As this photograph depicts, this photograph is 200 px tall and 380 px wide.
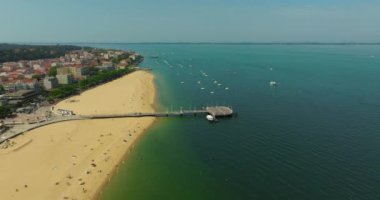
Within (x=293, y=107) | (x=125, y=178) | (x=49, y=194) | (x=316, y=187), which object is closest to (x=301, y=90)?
(x=293, y=107)

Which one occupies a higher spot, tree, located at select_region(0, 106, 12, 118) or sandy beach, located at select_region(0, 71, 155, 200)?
tree, located at select_region(0, 106, 12, 118)

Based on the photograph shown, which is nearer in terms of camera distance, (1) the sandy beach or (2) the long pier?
(1) the sandy beach

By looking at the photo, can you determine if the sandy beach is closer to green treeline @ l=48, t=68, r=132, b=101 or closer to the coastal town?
the coastal town

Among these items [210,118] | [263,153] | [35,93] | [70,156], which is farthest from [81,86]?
[263,153]

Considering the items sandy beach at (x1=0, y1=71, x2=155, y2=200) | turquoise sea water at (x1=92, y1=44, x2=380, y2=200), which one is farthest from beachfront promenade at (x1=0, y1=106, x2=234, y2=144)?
turquoise sea water at (x1=92, y1=44, x2=380, y2=200)

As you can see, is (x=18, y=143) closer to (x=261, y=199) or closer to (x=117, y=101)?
(x=117, y=101)

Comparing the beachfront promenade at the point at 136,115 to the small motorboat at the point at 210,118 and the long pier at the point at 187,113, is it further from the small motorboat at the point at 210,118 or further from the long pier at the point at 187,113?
the small motorboat at the point at 210,118

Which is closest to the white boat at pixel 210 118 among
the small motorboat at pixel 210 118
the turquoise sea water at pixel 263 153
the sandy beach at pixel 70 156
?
the small motorboat at pixel 210 118
